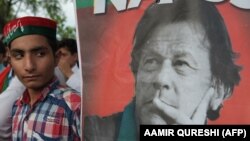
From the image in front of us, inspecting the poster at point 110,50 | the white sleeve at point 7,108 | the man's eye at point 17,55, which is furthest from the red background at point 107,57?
the white sleeve at point 7,108

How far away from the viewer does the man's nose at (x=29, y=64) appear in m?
1.88

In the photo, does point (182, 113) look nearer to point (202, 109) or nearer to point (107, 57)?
point (202, 109)

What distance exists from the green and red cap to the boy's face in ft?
0.06

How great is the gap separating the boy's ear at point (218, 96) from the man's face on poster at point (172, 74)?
0.02 metres

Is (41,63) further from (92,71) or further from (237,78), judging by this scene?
(237,78)

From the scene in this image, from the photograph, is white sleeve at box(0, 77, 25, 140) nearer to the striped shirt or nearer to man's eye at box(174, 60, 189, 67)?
the striped shirt

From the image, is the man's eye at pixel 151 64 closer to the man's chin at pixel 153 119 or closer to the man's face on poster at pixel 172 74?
the man's face on poster at pixel 172 74

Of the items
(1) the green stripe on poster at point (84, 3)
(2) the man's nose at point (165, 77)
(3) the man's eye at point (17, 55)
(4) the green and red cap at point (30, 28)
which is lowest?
(2) the man's nose at point (165, 77)

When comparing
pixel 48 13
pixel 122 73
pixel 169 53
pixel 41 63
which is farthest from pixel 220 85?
pixel 48 13

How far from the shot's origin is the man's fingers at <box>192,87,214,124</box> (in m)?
1.66

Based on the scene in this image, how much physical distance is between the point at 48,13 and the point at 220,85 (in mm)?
12455

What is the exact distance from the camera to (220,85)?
64.8 inches

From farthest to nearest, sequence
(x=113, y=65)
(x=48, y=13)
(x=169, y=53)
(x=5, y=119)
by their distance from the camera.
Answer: (x=48, y=13), (x=5, y=119), (x=113, y=65), (x=169, y=53)

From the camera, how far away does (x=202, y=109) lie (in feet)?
5.48
